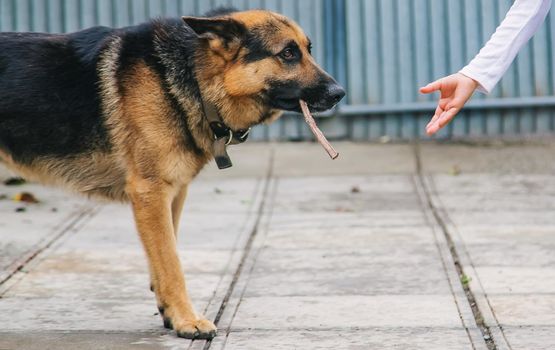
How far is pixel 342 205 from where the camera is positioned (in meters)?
8.32

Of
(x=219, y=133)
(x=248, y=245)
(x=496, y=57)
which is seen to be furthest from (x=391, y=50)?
(x=496, y=57)

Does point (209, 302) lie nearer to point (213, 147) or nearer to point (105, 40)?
point (213, 147)

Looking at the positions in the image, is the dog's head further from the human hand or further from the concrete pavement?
the human hand

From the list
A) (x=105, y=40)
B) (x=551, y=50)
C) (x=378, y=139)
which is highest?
(x=105, y=40)

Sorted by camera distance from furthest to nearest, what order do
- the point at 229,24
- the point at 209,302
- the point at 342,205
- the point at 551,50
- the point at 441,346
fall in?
the point at 551,50, the point at 342,205, the point at 209,302, the point at 229,24, the point at 441,346

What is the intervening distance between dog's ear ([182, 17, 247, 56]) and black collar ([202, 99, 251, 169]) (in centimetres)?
29

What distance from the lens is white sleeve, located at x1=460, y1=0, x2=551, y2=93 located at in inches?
144

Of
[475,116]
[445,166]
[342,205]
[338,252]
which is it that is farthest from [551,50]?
[338,252]

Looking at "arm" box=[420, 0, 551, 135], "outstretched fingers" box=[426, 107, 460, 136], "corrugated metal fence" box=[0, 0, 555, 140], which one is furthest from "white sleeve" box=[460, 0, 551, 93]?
"corrugated metal fence" box=[0, 0, 555, 140]

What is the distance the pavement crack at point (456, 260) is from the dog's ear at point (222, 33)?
1.82 m

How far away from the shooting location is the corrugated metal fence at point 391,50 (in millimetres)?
10594

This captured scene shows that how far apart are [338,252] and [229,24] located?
2094 mm

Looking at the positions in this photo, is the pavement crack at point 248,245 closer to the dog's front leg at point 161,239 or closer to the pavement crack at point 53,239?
the dog's front leg at point 161,239

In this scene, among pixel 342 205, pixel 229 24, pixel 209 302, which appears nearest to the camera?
pixel 229 24
